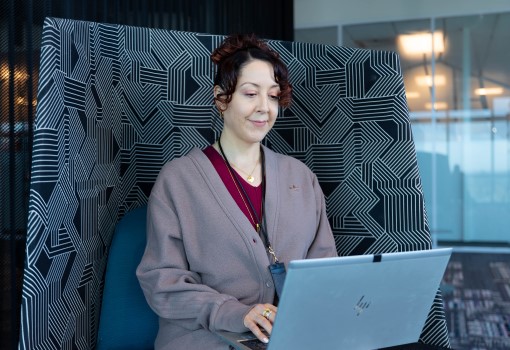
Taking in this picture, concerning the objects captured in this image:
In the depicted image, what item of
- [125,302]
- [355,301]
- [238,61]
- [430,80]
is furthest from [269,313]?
[430,80]

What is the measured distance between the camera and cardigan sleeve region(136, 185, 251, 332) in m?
1.43

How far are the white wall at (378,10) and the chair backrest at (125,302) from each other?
596 cm

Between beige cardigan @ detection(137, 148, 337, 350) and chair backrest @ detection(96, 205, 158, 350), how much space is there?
14 cm

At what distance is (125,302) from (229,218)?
0.41 m

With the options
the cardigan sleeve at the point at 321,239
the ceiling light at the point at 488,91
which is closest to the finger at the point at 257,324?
the cardigan sleeve at the point at 321,239

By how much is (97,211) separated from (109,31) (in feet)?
1.89

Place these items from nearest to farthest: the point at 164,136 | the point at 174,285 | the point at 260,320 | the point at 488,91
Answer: the point at 260,320 → the point at 174,285 → the point at 164,136 → the point at 488,91

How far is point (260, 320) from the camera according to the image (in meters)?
1.31

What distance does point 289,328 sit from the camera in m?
1.13

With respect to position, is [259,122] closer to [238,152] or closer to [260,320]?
[238,152]

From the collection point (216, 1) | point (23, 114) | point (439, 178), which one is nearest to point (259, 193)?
point (23, 114)

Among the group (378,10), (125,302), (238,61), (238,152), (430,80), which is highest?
(378,10)

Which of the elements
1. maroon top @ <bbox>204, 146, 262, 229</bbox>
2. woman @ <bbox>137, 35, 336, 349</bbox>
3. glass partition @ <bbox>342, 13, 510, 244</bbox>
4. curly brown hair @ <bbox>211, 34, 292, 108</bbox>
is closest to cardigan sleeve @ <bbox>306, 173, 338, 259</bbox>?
woman @ <bbox>137, 35, 336, 349</bbox>

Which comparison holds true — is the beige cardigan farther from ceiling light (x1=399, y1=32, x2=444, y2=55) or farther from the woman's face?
ceiling light (x1=399, y1=32, x2=444, y2=55)
